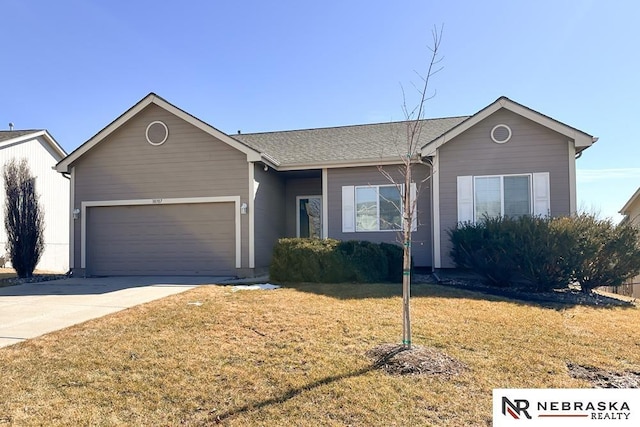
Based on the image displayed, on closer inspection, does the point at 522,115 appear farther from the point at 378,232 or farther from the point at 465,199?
the point at 378,232

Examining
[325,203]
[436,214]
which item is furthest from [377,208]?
[436,214]

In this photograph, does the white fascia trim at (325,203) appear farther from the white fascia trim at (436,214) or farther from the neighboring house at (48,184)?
the neighboring house at (48,184)

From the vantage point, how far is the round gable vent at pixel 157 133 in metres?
12.3

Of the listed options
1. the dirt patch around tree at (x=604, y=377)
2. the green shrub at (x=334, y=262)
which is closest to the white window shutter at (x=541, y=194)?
the green shrub at (x=334, y=262)

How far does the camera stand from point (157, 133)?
487 inches

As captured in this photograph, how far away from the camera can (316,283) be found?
960cm

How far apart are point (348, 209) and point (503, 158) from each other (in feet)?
15.0

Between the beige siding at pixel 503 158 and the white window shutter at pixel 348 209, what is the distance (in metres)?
2.61

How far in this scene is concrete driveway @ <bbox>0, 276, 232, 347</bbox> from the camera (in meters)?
5.96

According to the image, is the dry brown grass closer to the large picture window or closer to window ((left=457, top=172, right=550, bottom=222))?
window ((left=457, top=172, right=550, bottom=222))

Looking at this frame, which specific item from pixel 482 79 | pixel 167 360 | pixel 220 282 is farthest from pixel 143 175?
pixel 482 79

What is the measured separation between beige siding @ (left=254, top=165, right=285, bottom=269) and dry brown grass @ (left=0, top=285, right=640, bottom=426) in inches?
205

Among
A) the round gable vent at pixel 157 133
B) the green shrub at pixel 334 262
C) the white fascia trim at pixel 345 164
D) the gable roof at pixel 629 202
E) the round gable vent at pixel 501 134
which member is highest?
the round gable vent at pixel 157 133

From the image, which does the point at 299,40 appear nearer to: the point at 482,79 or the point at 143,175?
the point at 482,79
